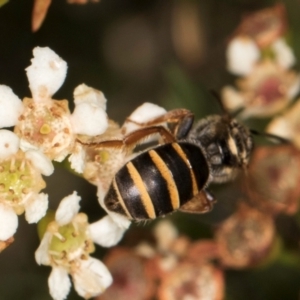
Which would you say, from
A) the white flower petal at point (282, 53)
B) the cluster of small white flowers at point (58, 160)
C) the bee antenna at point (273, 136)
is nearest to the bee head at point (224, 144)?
the bee antenna at point (273, 136)

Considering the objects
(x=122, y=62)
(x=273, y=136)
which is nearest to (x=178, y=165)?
(x=273, y=136)

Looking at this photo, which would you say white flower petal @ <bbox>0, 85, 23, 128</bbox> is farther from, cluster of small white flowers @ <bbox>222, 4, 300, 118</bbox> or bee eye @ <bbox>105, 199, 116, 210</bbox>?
cluster of small white flowers @ <bbox>222, 4, 300, 118</bbox>

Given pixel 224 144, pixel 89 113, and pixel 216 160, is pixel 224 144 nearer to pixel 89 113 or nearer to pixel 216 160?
pixel 216 160

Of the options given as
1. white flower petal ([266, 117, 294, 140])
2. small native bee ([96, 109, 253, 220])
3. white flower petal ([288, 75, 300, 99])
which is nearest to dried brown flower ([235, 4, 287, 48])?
white flower petal ([288, 75, 300, 99])

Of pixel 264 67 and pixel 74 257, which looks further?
pixel 264 67

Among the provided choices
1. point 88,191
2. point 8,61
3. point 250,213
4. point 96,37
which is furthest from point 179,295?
point 96,37

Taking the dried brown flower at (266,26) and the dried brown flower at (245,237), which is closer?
the dried brown flower at (245,237)

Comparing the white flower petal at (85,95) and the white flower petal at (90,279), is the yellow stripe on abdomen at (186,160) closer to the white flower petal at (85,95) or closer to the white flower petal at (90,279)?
the white flower petal at (85,95)
